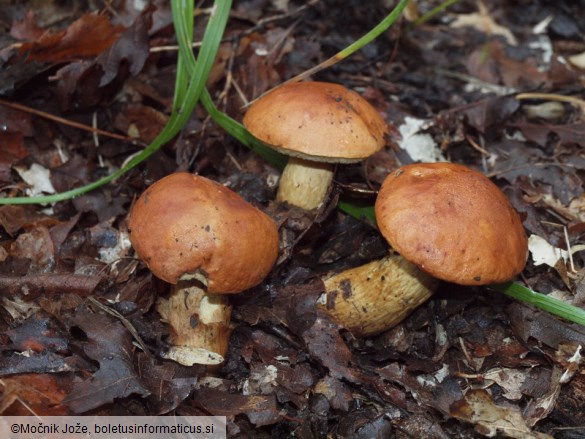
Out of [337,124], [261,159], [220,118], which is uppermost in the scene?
[337,124]

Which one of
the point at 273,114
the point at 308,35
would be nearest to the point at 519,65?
the point at 308,35

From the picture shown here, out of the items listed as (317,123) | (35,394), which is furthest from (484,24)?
(35,394)

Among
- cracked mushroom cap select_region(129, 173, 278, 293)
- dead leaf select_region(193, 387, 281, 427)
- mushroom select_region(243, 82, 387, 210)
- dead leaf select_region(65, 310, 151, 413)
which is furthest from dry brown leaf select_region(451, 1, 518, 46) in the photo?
dead leaf select_region(65, 310, 151, 413)

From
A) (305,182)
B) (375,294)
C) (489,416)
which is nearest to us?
(489,416)

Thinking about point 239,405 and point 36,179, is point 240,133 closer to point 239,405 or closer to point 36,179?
point 36,179

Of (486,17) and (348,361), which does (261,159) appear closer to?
(348,361)

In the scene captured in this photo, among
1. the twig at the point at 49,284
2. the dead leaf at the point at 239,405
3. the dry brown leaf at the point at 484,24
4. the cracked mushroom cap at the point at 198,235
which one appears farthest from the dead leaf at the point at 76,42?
the dry brown leaf at the point at 484,24

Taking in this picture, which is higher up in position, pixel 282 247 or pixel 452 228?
pixel 452 228
